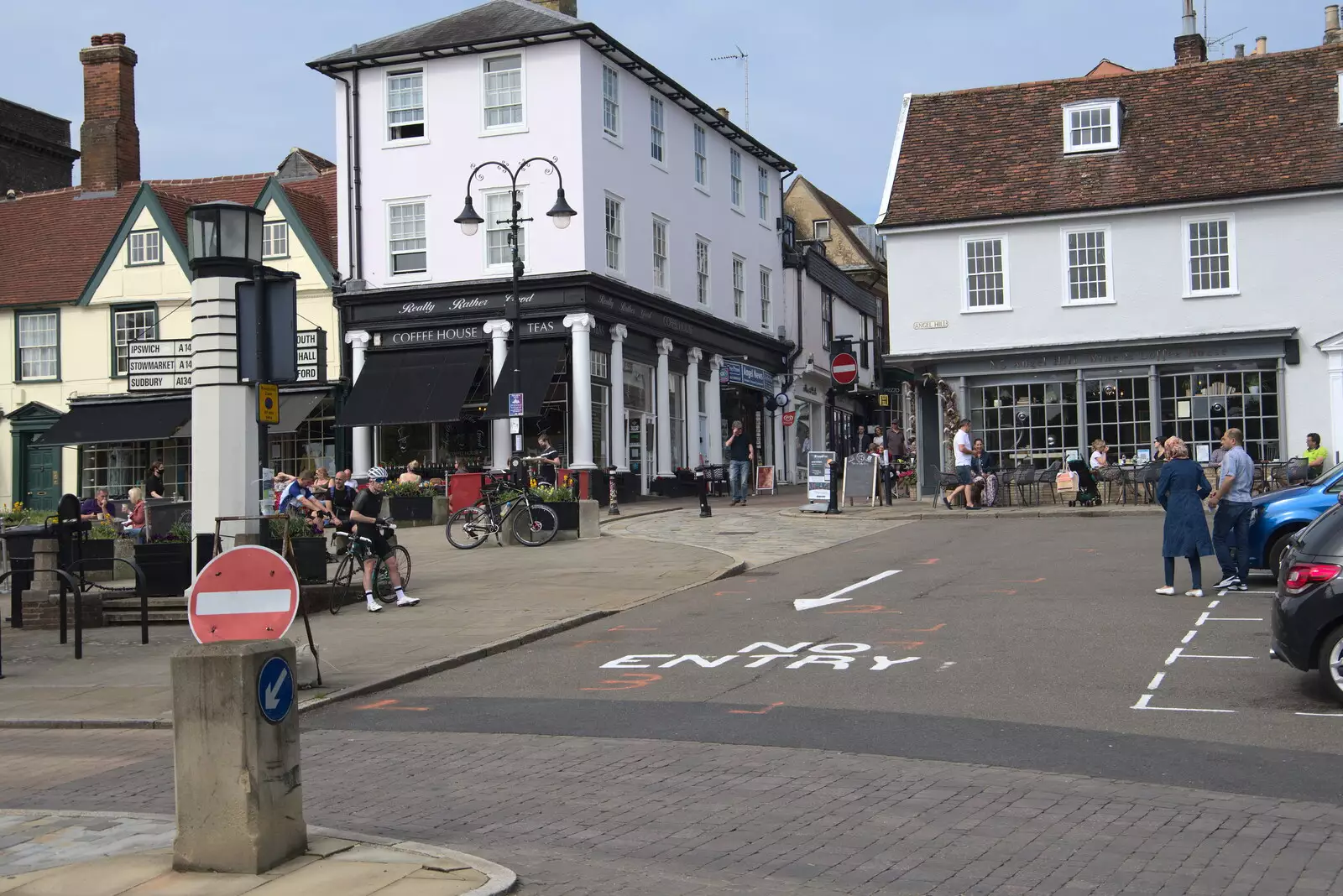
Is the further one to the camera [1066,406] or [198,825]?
[1066,406]

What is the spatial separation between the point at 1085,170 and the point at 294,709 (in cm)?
2845

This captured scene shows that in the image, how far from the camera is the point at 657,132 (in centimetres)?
3872

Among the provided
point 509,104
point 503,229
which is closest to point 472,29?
point 509,104

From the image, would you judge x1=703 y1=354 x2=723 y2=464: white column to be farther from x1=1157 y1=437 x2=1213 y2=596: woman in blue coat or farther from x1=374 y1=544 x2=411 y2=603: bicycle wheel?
x1=1157 y1=437 x2=1213 y2=596: woman in blue coat

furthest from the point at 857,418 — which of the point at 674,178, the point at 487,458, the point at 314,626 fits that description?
the point at 314,626

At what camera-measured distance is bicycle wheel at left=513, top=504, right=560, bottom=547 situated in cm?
2453

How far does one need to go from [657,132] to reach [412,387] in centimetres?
969

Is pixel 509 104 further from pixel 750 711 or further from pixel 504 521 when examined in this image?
pixel 750 711

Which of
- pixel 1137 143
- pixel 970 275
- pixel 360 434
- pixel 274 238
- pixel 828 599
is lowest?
pixel 828 599

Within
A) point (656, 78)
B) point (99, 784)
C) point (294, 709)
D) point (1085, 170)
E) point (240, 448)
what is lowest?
point (99, 784)

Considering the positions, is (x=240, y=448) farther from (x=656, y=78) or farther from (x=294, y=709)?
(x=656, y=78)

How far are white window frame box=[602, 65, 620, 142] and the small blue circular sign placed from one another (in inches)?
1173

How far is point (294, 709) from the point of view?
705 centimetres

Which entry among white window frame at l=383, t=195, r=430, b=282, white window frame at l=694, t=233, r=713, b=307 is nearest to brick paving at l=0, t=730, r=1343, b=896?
white window frame at l=383, t=195, r=430, b=282
